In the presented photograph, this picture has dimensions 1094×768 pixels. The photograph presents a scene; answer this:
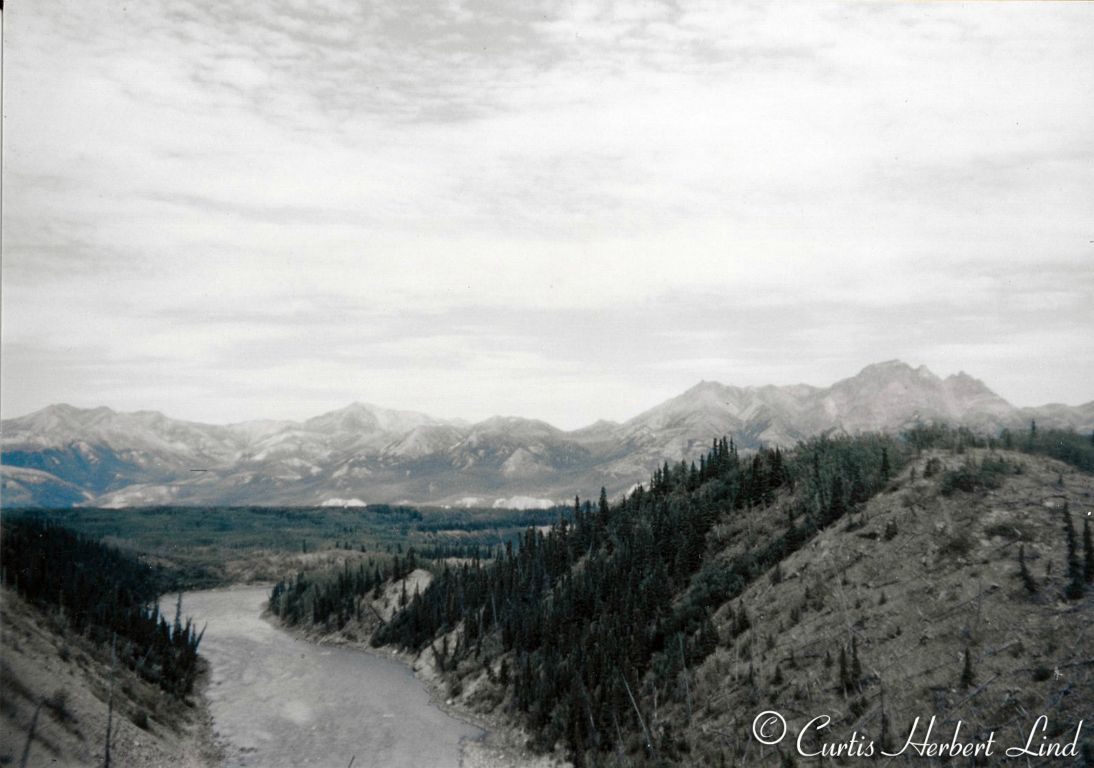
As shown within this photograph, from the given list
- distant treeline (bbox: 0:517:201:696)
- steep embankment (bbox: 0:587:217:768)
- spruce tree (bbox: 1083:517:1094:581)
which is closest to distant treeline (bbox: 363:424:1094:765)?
spruce tree (bbox: 1083:517:1094:581)

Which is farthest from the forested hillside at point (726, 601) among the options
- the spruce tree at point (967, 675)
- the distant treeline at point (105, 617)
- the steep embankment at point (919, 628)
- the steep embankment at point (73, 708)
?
the distant treeline at point (105, 617)

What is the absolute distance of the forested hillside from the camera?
2083 inches

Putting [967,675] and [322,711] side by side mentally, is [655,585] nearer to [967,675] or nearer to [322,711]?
[967,675]

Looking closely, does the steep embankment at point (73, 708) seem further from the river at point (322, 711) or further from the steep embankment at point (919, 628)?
the steep embankment at point (919, 628)

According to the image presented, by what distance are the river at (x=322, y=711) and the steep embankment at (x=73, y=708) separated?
23.4ft

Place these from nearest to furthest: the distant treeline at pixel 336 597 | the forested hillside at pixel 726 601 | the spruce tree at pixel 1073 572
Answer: the spruce tree at pixel 1073 572, the forested hillside at pixel 726 601, the distant treeline at pixel 336 597

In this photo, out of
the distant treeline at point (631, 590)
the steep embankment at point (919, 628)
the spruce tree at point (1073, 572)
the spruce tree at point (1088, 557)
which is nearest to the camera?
the steep embankment at point (919, 628)

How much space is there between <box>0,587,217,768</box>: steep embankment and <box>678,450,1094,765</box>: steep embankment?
46.5 metres

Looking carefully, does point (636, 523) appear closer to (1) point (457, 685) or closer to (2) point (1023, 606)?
(1) point (457, 685)

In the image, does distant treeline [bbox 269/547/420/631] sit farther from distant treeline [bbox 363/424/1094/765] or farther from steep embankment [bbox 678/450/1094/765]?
steep embankment [bbox 678/450/1094/765]

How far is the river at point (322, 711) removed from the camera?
3125 inches

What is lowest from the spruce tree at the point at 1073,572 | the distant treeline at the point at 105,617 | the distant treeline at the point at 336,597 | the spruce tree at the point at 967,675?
the distant treeline at the point at 336,597

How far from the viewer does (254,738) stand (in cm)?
8494

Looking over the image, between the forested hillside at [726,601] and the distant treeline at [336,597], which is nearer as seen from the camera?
the forested hillside at [726,601]
